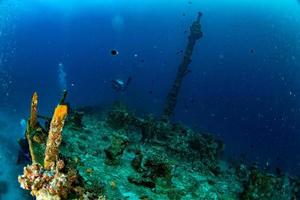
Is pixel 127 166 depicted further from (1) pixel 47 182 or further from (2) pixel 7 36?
(2) pixel 7 36

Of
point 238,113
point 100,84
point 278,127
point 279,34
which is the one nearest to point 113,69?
point 100,84

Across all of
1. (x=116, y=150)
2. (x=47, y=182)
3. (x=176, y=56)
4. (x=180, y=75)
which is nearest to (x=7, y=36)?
(x=176, y=56)

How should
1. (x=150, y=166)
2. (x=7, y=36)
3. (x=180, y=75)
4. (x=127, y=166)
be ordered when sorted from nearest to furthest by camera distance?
(x=150, y=166), (x=127, y=166), (x=180, y=75), (x=7, y=36)

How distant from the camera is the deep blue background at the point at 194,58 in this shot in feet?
388

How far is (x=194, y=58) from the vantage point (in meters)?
158

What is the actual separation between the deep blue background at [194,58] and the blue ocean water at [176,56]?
1.50 feet

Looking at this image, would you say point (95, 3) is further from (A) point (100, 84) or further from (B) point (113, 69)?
(A) point (100, 84)

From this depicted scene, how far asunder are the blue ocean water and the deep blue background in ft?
1.50

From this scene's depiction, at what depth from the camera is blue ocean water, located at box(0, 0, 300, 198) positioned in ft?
387

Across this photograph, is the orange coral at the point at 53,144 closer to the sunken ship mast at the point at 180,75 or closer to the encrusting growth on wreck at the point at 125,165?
the encrusting growth on wreck at the point at 125,165

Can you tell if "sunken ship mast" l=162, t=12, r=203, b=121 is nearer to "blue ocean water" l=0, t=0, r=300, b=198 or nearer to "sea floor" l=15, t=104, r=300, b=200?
"sea floor" l=15, t=104, r=300, b=200

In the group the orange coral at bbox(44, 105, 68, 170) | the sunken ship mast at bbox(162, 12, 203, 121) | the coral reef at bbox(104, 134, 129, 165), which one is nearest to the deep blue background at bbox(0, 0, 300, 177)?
the sunken ship mast at bbox(162, 12, 203, 121)

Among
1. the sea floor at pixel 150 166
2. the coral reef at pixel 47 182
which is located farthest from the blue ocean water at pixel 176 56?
the coral reef at pixel 47 182

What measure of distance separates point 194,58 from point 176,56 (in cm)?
826
